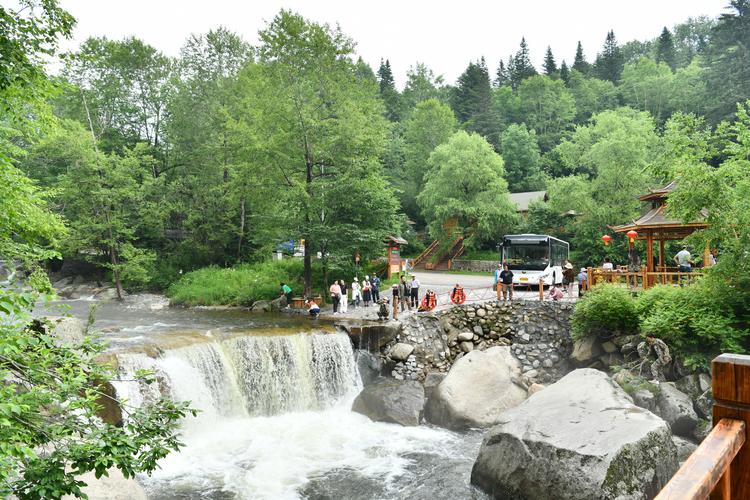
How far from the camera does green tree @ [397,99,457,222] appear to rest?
55.2 metres

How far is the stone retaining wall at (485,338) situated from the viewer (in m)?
17.4

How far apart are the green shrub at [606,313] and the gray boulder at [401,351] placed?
6.03 metres

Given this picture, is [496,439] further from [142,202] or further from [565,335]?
[142,202]

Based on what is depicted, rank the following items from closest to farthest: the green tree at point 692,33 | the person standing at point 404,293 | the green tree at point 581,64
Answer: the person standing at point 404,293 < the green tree at point 581,64 < the green tree at point 692,33

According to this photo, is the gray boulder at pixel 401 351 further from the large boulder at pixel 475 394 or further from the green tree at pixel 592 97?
the green tree at pixel 592 97

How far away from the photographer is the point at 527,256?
82.6 ft

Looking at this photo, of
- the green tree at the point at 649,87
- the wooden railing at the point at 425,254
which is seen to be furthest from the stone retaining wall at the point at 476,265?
the green tree at the point at 649,87

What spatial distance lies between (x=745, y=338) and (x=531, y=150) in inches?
1913

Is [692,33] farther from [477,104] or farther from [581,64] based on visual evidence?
[477,104]

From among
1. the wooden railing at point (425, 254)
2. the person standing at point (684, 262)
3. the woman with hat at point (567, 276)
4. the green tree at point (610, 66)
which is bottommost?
the woman with hat at point (567, 276)

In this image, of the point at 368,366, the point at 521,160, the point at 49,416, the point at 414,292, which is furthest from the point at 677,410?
the point at 521,160

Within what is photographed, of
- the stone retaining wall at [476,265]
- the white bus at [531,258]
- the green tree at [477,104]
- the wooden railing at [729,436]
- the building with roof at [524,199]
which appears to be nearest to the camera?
the wooden railing at [729,436]

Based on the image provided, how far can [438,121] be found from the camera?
55969 millimetres

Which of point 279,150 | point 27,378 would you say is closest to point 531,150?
point 279,150
